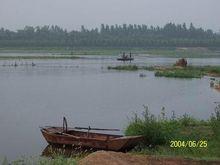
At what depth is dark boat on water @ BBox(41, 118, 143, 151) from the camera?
634 inches

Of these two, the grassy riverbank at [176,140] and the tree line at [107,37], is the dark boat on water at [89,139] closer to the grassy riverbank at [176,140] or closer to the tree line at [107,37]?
the grassy riverbank at [176,140]

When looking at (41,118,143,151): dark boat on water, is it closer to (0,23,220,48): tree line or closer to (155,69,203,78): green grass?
(155,69,203,78): green grass

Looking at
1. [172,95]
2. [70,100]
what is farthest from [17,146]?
[172,95]

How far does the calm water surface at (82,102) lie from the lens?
2212 cm

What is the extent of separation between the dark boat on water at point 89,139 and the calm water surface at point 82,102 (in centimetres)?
84

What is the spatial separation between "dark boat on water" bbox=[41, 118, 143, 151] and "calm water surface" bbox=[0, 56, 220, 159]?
84cm

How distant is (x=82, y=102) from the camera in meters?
33.1

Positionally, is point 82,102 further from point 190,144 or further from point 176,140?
point 190,144

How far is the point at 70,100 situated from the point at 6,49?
401ft

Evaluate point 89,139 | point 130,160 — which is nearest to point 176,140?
point 89,139

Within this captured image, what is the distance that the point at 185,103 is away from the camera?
3353 centimetres

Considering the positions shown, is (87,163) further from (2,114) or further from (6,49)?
(6,49)

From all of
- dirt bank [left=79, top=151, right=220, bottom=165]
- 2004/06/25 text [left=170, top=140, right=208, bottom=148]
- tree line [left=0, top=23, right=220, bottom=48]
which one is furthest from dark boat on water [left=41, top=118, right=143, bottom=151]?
tree line [left=0, top=23, right=220, bottom=48]

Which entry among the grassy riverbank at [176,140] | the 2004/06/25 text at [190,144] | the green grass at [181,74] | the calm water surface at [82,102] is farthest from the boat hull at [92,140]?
the green grass at [181,74]
